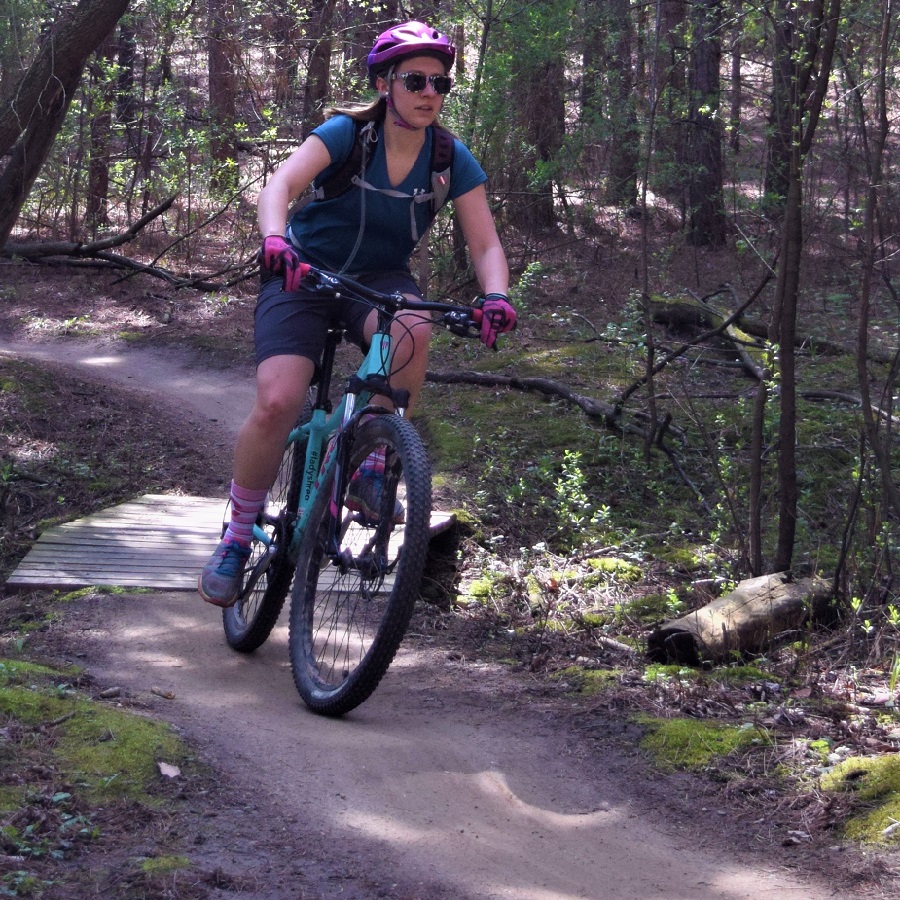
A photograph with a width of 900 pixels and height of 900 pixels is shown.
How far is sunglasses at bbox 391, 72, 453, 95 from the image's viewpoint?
3.92 meters

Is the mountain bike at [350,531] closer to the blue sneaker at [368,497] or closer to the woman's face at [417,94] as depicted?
the blue sneaker at [368,497]

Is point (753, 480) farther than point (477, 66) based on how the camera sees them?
No

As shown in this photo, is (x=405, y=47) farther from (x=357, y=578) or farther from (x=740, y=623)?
(x=740, y=623)

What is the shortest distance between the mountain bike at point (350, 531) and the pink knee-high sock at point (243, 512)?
0.27 feet

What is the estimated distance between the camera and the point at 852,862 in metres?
2.90

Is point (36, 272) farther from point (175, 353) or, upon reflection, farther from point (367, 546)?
point (367, 546)

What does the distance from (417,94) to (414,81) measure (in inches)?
1.9

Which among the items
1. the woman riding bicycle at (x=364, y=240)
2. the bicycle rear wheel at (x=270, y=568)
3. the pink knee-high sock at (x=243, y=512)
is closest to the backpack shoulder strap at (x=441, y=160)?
the woman riding bicycle at (x=364, y=240)

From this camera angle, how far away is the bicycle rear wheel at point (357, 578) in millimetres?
3508

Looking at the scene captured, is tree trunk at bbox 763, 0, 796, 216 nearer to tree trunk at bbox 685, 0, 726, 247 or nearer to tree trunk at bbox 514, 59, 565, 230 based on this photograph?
tree trunk at bbox 514, 59, 565, 230

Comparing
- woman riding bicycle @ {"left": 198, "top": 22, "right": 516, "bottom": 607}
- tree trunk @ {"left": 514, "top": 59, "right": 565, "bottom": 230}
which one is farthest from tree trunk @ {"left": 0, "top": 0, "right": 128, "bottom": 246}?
tree trunk @ {"left": 514, "top": 59, "right": 565, "bottom": 230}

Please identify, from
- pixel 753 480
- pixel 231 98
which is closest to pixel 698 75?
pixel 231 98

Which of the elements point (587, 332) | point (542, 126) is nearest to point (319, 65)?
point (542, 126)

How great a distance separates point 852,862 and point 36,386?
7.49 meters
